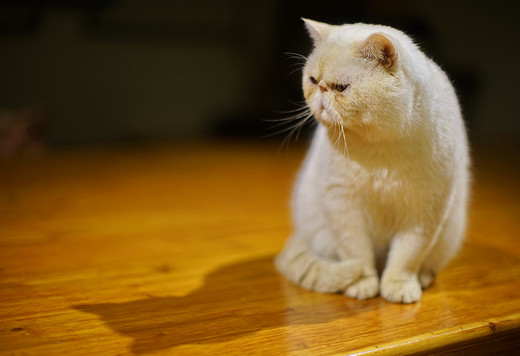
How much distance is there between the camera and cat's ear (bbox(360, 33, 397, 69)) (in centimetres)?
92

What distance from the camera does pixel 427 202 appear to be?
1043 millimetres

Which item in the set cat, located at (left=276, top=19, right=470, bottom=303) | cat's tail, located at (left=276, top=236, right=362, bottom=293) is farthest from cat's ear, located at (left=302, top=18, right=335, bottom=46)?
cat's tail, located at (left=276, top=236, right=362, bottom=293)

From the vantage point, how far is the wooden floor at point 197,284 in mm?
949

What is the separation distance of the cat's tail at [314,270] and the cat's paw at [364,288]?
0.01m

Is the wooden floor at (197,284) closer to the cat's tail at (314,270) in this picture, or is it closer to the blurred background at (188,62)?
the cat's tail at (314,270)

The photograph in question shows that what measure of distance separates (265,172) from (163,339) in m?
1.67

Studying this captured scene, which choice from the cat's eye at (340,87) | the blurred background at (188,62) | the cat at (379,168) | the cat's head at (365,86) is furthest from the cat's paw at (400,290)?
the blurred background at (188,62)

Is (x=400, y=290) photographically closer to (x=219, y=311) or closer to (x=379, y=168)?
(x=379, y=168)

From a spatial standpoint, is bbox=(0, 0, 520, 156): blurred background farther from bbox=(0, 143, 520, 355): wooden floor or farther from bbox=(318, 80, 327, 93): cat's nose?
bbox=(318, 80, 327, 93): cat's nose

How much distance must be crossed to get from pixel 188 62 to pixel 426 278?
2801 mm

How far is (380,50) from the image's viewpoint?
932 mm

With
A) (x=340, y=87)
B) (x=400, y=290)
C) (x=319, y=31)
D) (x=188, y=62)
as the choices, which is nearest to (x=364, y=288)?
(x=400, y=290)

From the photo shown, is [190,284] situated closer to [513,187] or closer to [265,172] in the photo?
[265,172]

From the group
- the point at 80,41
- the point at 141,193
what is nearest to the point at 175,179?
the point at 141,193
